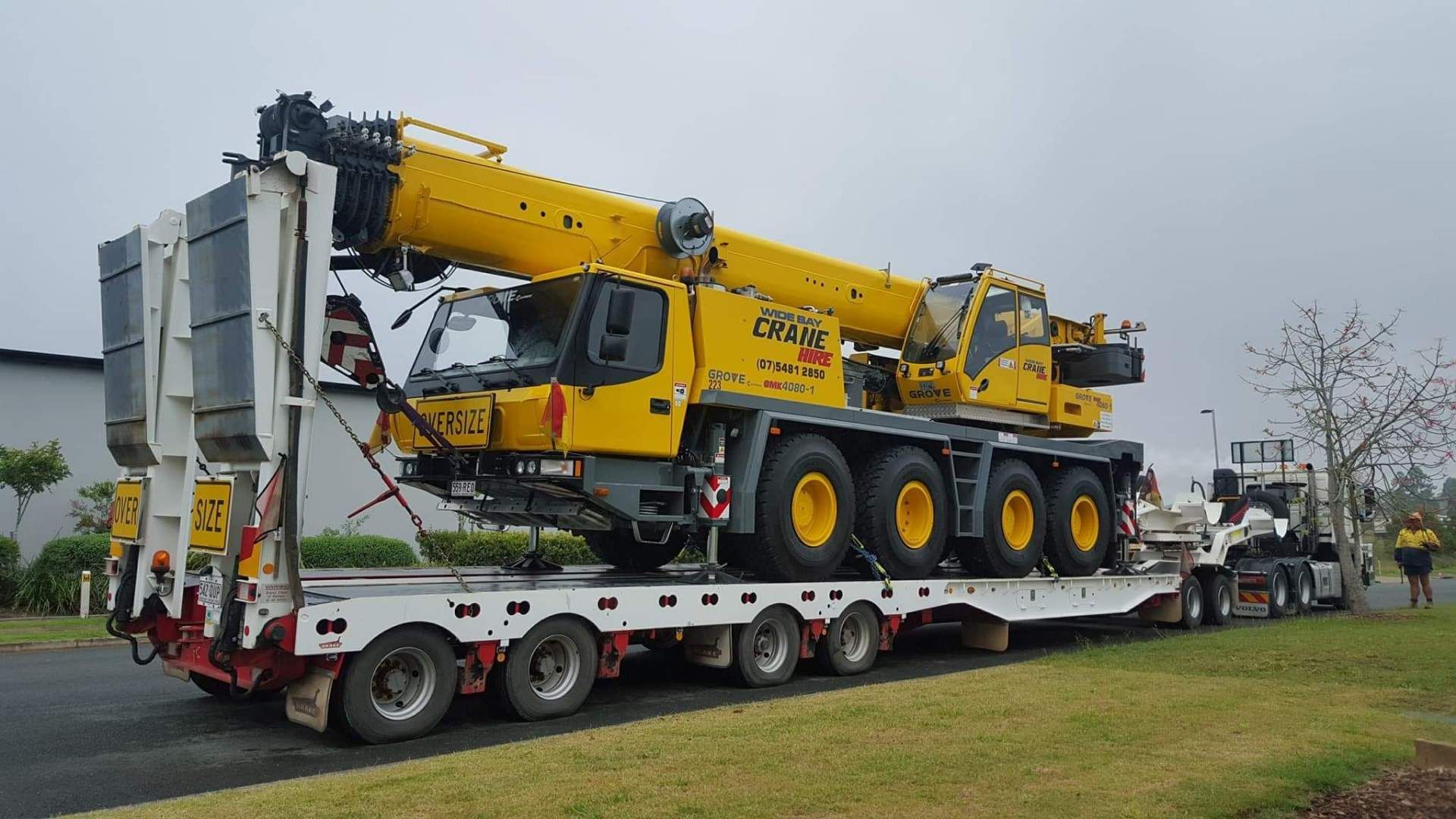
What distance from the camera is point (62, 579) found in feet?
51.2

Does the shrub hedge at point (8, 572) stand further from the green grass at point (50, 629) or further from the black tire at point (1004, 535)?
the black tire at point (1004, 535)

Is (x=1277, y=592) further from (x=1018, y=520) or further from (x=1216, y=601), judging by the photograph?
(x=1018, y=520)

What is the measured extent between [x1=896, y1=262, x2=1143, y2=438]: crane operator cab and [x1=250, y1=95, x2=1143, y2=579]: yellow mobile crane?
0.11 ft

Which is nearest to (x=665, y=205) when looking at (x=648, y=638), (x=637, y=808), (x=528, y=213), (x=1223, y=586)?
(x=528, y=213)

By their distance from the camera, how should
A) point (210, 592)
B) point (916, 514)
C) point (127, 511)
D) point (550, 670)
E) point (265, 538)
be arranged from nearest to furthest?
point (265, 538)
point (210, 592)
point (127, 511)
point (550, 670)
point (916, 514)

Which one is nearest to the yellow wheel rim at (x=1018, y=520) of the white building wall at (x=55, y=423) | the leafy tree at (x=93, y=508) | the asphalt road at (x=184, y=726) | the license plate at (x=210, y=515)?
the asphalt road at (x=184, y=726)

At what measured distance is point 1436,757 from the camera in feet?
18.1

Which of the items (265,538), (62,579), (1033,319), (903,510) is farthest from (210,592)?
(62,579)

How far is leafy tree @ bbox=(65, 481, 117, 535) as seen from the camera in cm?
1811

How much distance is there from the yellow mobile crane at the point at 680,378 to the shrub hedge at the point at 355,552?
7580 millimetres

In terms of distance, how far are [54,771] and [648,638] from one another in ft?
13.9

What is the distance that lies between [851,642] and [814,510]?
1357 millimetres

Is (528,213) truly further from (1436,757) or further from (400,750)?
(1436,757)

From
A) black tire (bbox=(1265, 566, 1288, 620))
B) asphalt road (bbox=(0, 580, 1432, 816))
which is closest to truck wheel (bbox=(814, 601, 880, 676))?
asphalt road (bbox=(0, 580, 1432, 816))
